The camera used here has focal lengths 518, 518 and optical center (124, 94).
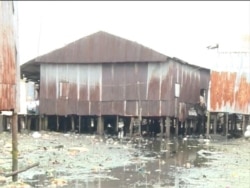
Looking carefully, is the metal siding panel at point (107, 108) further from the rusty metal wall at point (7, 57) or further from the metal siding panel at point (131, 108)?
the rusty metal wall at point (7, 57)

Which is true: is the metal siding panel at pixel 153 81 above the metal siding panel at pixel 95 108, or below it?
above

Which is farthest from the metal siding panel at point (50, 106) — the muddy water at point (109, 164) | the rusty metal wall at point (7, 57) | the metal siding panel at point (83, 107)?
the rusty metal wall at point (7, 57)

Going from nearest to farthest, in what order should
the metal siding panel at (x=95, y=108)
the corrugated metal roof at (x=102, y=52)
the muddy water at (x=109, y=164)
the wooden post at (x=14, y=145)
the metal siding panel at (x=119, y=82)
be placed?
1. the wooden post at (x=14, y=145)
2. the muddy water at (x=109, y=164)
3. the corrugated metal roof at (x=102, y=52)
4. the metal siding panel at (x=119, y=82)
5. the metal siding panel at (x=95, y=108)

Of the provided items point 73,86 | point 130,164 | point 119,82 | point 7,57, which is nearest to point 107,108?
point 119,82

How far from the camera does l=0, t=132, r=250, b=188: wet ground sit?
14.1 meters

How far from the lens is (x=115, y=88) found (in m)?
31.4

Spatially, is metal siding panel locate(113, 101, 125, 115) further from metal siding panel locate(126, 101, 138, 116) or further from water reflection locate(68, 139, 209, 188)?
water reflection locate(68, 139, 209, 188)

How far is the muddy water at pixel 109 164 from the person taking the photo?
552 inches

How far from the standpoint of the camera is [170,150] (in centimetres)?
2289

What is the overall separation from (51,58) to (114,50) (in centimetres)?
417

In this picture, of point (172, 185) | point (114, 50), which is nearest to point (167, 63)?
point (114, 50)

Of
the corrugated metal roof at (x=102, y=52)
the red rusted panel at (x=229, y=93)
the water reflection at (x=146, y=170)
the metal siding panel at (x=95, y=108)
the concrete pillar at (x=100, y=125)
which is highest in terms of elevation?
the corrugated metal roof at (x=102, y=52)

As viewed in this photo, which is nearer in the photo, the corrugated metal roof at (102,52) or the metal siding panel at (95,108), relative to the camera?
the corrugated metal roof at (102,52)

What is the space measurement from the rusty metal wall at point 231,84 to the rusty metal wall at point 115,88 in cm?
319
